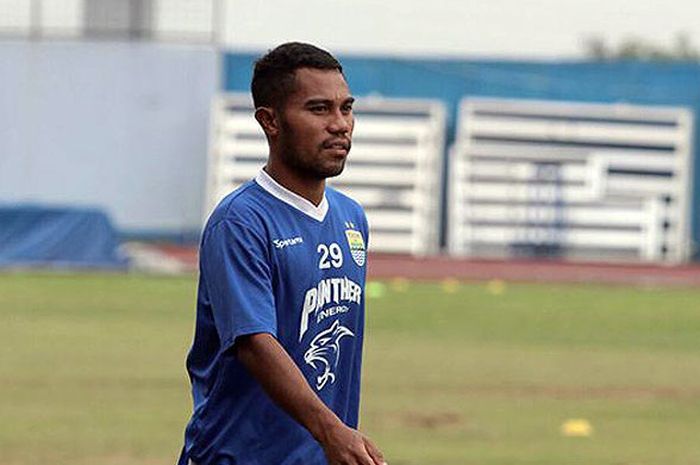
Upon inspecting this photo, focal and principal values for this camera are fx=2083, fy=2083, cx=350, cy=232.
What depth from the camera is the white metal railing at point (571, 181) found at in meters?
40.4

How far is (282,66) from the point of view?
19.2ft

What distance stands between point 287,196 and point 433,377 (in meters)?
11.9

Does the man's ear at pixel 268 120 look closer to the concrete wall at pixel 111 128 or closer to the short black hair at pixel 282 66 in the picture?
the short black hair at pixel 282 66

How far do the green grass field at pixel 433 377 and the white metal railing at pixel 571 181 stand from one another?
1142cm

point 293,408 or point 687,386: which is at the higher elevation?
point 293,408

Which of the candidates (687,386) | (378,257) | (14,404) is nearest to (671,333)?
(687,386)

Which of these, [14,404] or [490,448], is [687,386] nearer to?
[490,448]

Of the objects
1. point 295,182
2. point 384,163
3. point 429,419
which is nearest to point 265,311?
point 295,182

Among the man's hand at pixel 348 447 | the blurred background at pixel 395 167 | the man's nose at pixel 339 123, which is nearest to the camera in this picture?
the man's hand at pixel 348 447

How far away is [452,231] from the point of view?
4150 centimetres

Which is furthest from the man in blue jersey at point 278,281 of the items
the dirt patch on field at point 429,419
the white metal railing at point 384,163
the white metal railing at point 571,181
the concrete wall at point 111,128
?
the concrete wall at point 111,128

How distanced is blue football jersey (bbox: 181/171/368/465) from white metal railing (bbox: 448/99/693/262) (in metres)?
34.5

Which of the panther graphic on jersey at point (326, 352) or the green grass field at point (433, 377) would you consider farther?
the green grass field at point (433, 377)

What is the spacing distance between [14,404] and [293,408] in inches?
392
